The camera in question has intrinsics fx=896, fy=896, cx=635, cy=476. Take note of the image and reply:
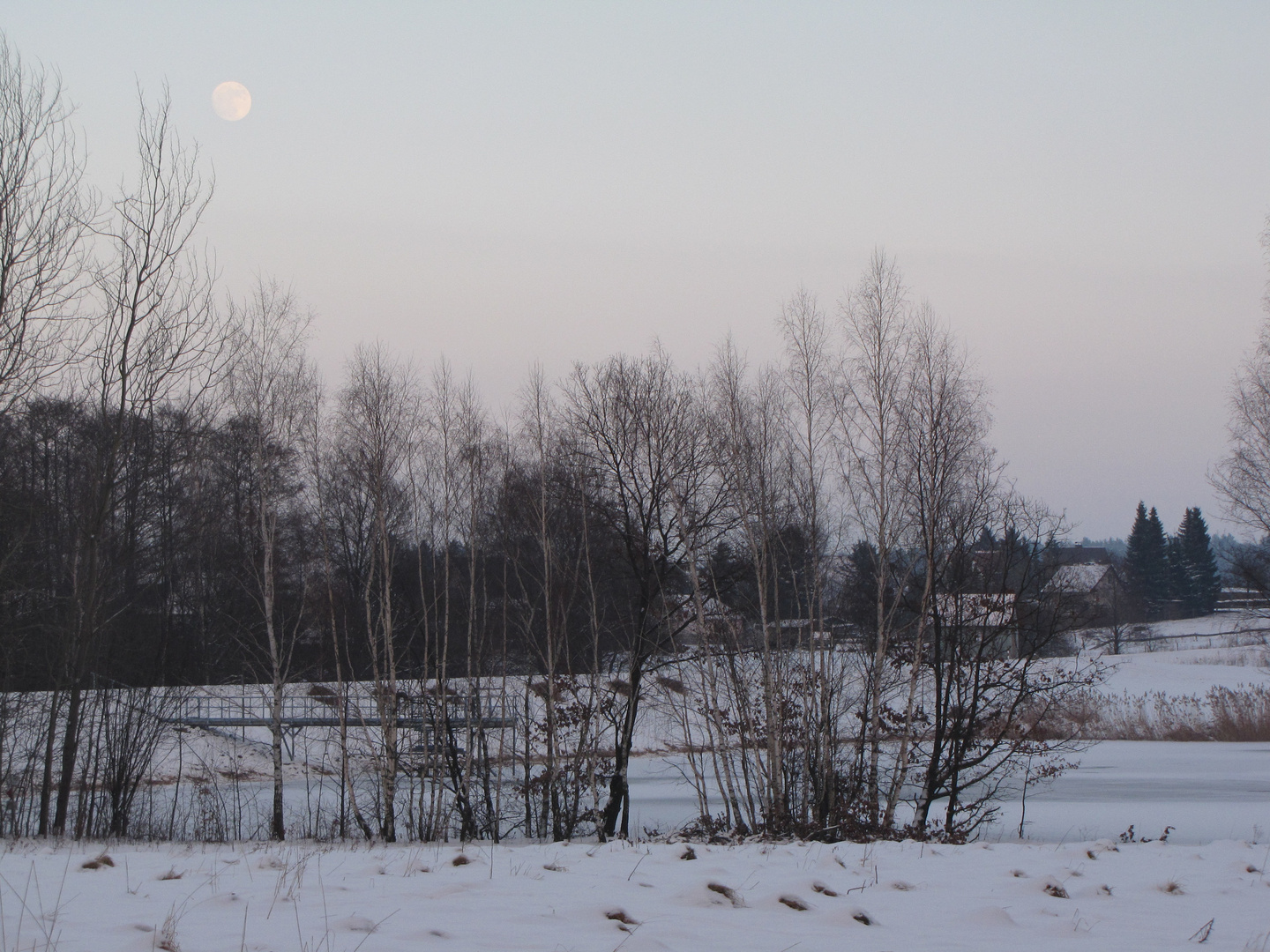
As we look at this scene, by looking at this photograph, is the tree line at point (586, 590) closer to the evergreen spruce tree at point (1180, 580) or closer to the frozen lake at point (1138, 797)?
the frozen lake at point (1138, 797)

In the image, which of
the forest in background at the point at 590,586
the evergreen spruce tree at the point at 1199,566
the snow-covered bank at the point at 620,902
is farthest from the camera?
the evergreen spruce tree at the point at 1199,566

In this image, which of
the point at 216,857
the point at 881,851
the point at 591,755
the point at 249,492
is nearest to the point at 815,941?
the point at 881,851

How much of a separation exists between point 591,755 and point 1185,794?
13911 mm

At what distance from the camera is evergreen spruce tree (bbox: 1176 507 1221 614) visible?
87500 mm

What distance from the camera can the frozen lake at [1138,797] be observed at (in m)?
17.1

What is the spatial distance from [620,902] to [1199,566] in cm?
10044

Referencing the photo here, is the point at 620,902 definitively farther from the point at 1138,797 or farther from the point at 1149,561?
the point at 1149,561

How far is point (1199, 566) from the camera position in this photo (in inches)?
3487

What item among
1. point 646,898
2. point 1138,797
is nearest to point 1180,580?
point 1138,797

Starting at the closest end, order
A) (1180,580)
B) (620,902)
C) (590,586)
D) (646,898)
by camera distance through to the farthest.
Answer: (620,902) < (646,898) < (590,586) < (1180,580)

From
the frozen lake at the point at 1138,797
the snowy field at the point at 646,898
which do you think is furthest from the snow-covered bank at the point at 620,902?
the frozen lake at the point at 1138,797

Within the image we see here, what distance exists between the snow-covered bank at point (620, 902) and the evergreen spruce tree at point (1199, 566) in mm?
94121

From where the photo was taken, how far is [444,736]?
19.8m

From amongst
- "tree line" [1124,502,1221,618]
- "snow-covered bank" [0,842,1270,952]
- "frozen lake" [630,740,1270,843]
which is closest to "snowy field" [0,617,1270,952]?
"snow-covered bank" [0,842,1270,952]
